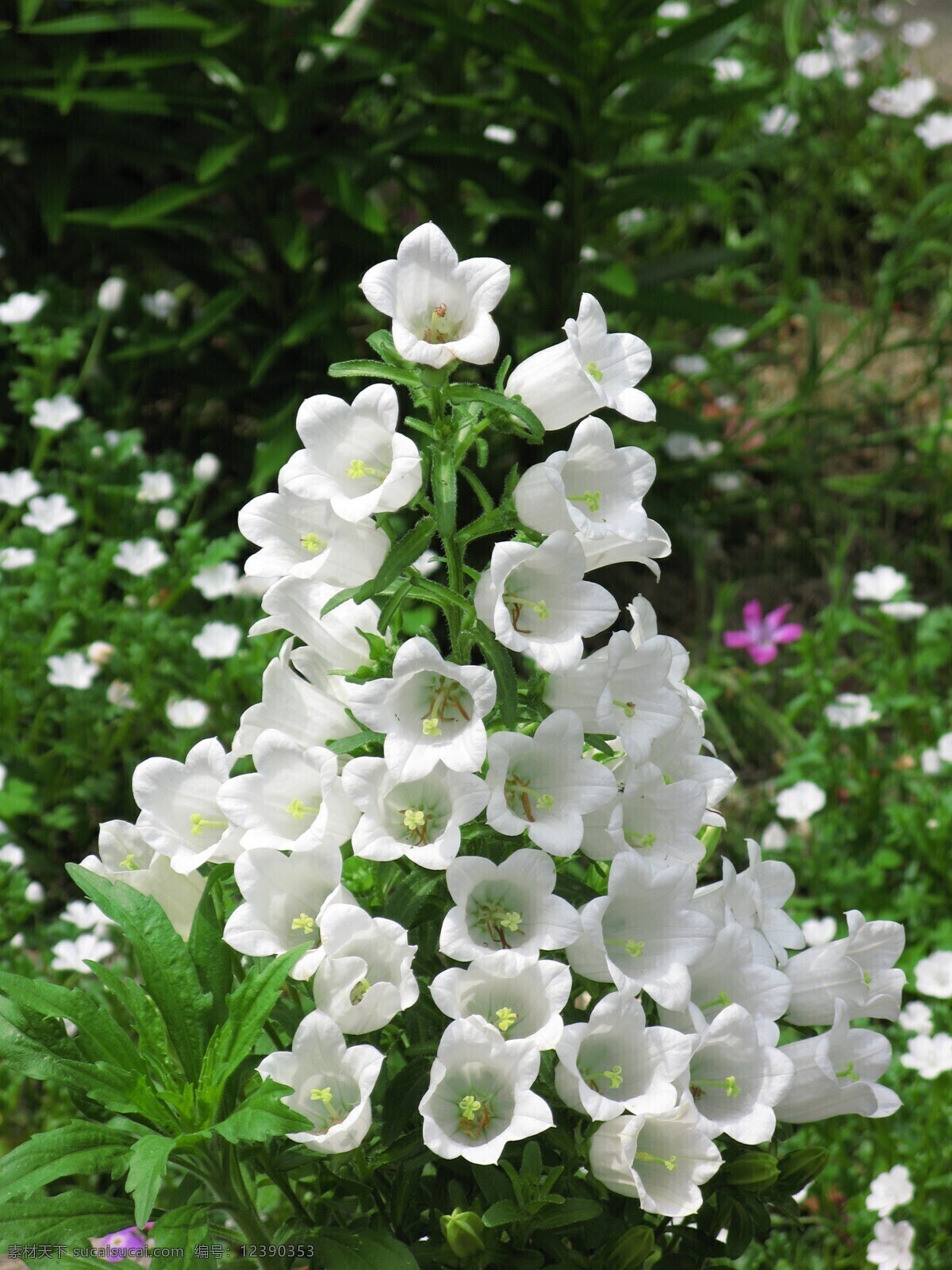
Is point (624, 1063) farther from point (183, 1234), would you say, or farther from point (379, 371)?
point (379, 371)

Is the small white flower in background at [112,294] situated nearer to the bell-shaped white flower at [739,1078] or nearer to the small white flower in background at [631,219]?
the small white flower in background at [631,219]

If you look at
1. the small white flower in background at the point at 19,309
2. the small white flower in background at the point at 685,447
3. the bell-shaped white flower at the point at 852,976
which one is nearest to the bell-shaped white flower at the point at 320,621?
the bell-shaped white flower at the point at 852,976

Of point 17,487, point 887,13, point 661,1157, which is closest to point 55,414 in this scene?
point 17,487

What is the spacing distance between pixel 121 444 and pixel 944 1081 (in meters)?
2.38

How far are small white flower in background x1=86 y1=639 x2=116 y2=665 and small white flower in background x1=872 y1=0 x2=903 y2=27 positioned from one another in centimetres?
441

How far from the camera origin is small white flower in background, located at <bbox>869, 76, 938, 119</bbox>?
495 centimetres

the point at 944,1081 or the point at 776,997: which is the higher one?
the point at 776,997

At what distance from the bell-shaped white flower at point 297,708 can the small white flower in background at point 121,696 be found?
4.92 feet

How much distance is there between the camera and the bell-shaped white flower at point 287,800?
146 cm

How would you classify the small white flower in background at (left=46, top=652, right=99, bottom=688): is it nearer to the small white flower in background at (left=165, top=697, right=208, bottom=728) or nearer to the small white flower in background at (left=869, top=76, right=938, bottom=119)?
the small white flower in background at (left=165, top=697, right=208, bottom=728)

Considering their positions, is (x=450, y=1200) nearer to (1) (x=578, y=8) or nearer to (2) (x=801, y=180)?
(1) (x=578, y=8)

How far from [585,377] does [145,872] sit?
77 cm

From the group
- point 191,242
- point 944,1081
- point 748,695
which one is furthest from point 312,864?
point 191,242

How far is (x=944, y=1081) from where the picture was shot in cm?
241
